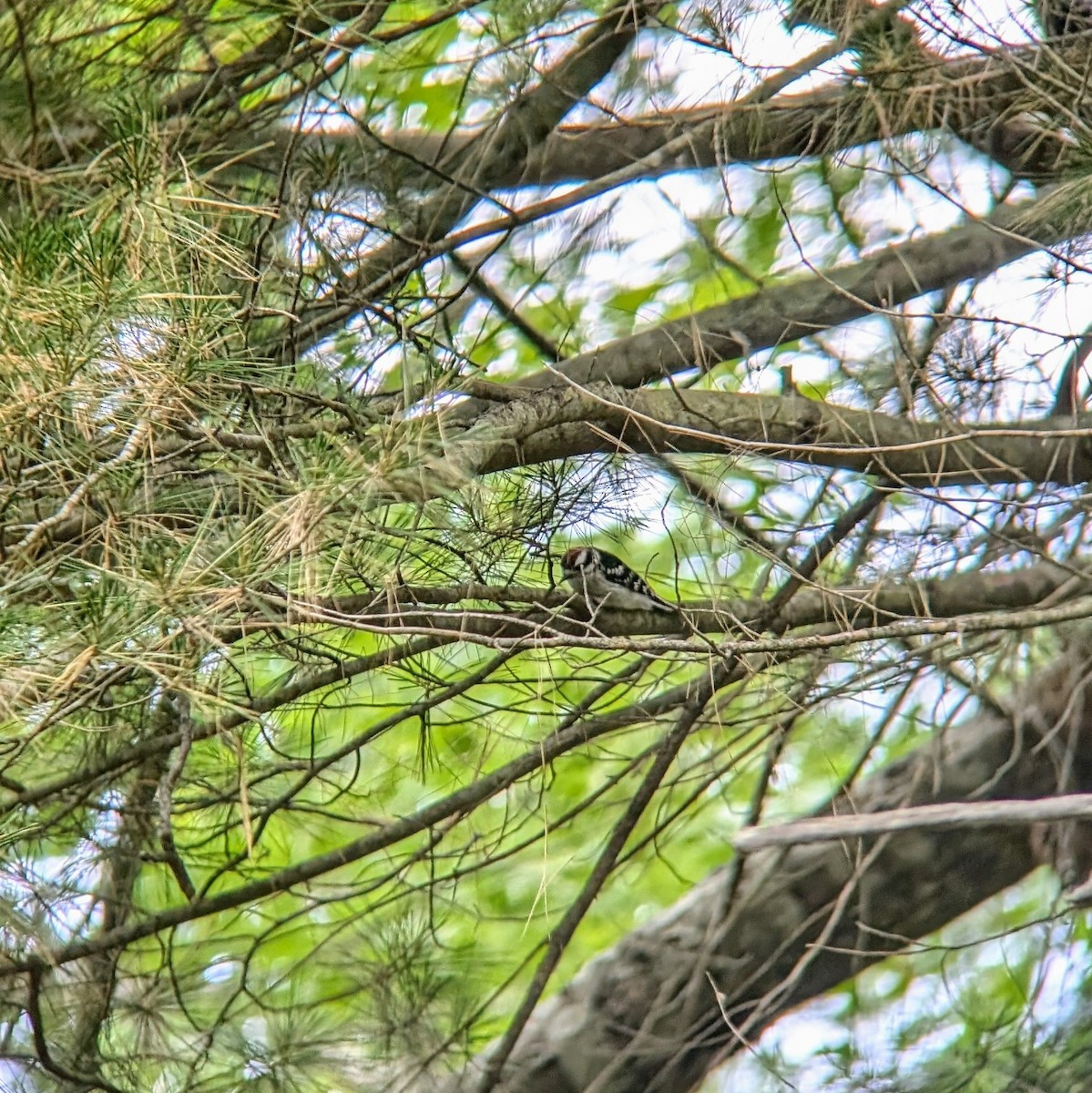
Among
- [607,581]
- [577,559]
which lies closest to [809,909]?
[607,581]

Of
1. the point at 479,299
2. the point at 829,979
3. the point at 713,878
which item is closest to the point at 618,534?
the point at 479,299

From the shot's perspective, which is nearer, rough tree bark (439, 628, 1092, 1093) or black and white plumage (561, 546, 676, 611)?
black and white plumage (561, 546, 676, 611)

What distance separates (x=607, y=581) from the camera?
2.80 m

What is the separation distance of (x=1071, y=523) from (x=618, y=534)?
1.14 metres

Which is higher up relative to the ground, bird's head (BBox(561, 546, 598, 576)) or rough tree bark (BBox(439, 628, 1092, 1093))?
bird's head (BBox(561, 546, 598, 576))

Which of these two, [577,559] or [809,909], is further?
[809,909]

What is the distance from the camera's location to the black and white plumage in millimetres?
2617

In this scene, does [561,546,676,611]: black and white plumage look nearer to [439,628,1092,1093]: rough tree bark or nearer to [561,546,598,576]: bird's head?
[561,546,598,576]: bird's head

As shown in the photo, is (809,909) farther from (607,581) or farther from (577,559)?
(577,559)

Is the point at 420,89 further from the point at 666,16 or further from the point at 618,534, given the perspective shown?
the point at 618,534

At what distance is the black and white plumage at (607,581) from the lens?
262 cm

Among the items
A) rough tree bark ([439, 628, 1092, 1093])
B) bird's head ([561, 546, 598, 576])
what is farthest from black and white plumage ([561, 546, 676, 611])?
rough tree bark ([439, 628, 1092, 1093])

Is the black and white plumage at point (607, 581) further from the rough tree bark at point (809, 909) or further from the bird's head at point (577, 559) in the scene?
the rough tree bark at point (809, 909)

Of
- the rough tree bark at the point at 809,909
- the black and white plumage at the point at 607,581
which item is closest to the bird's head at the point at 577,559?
the black and white plumage at the point at 607,581
